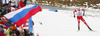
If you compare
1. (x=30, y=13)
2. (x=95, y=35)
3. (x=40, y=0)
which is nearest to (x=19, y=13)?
(x=30, y=13)

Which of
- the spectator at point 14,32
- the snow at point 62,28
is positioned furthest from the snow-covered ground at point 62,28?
the spectator at point 14,32

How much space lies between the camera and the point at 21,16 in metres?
5.74

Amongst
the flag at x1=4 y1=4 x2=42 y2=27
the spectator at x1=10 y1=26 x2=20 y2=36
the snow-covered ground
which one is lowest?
the snow-covered ground

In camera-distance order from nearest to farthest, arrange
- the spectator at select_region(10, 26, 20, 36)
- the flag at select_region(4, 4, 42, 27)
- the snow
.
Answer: the flag at select_region(4, 4, 42, 27)
the spectator at select_region(10, 26, 20, 36)
the snow

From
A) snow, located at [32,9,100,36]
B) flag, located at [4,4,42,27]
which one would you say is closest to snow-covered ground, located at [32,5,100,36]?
snow, located at [32,9,100,36]

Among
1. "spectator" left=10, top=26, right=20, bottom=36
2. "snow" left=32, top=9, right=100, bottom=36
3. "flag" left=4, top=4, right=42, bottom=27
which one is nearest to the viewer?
"flag" left=4, top=4, right=42, bottom=27

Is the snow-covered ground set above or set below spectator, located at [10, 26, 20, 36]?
below

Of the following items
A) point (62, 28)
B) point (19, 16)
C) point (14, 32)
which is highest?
point (19, 16)

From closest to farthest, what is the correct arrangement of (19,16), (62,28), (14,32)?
(19,16) < (14,32) < (62,28)

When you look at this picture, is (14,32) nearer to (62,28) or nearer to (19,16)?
(19,16)

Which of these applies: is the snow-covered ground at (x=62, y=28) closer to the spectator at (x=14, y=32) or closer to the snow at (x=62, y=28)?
the snow at (x=62, y=28)

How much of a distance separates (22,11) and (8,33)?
3.41ft

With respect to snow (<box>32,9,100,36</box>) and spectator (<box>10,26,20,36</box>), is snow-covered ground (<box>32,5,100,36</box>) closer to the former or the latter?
snow (<box>32,9,100,36</box>)

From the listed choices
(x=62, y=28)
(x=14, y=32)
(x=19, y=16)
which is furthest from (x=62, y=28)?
(x=19, y=16)
